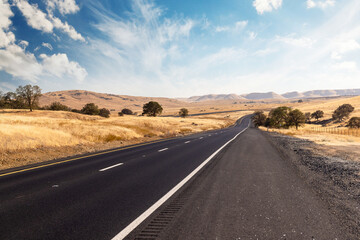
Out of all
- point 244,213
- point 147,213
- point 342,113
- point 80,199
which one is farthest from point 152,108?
point 244,213

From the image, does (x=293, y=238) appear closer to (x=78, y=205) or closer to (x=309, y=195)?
(x=309, y=195)

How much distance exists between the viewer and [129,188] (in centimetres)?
532

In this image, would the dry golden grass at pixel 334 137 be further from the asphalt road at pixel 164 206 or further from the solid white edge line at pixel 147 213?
the solid white edge line at pixel 147 213

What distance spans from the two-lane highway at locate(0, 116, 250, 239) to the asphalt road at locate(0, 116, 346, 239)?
2 cm

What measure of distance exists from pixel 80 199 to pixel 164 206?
7.05 feet

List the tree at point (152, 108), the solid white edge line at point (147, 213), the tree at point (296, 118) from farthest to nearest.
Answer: the tree at point (152, 108) → the tree at point (296, 118) → the solid white edge line at point (147, 213)

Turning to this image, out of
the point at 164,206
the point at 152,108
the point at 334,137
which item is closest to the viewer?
the point at 164,206

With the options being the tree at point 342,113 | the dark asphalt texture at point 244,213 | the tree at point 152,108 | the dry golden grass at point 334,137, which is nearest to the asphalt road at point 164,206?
the dark asphalt texture at point 244,213

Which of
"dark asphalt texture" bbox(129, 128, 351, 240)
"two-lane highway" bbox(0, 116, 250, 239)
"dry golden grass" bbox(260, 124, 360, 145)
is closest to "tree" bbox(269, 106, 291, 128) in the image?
"dry golden grass" bbox(260, 124, 360, 145)

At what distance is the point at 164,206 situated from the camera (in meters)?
4.16

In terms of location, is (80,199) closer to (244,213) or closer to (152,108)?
(244,213)

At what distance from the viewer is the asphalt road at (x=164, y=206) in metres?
3.20

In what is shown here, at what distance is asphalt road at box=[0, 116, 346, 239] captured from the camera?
3203 mm

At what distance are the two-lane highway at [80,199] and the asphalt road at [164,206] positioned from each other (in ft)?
0.06
